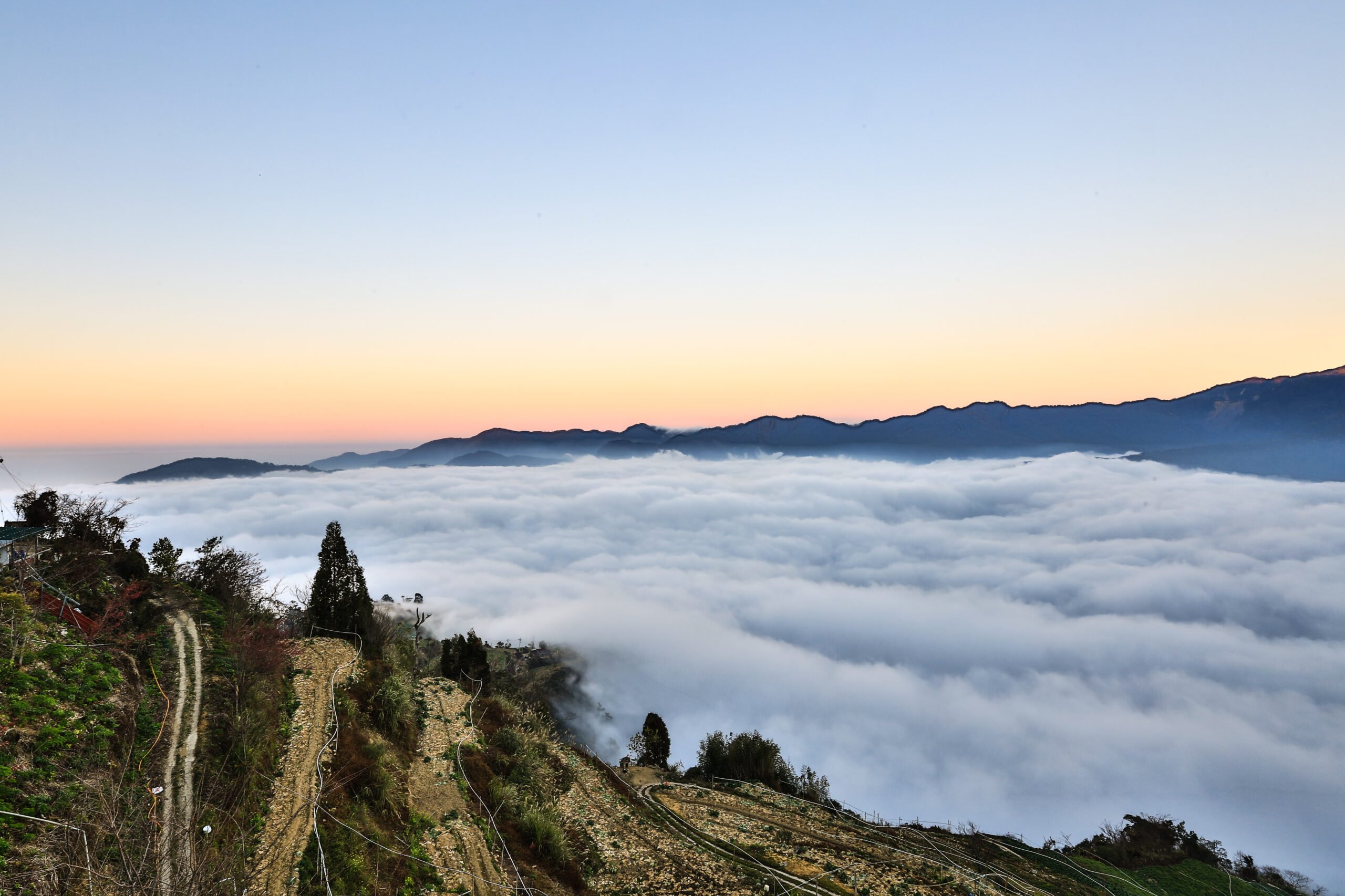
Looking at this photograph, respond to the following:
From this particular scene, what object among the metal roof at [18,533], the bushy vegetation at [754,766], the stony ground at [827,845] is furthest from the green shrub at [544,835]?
the metal roof at [18,533]

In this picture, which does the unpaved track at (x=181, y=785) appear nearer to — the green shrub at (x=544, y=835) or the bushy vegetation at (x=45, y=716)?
the bushy vegetation at (x=45, y=716)

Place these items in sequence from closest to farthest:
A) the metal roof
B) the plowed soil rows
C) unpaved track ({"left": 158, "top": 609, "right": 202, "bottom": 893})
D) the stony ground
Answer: unpaved track ({"left": 158, "top": 609, "right": 202, "bottom": 893}) < the plowed soil rows < the stony ground < the metal roof

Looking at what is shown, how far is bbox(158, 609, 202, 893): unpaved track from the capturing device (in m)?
10.6

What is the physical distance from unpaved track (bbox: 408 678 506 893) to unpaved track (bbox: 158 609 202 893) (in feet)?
20.5

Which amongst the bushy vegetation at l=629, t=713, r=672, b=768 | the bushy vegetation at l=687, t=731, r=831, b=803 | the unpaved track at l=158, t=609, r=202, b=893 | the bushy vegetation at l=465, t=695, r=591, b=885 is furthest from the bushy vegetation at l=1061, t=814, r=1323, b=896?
the unpaved track at l=158, t=609, r=202, b=893

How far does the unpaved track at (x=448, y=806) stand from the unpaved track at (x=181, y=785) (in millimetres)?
6255

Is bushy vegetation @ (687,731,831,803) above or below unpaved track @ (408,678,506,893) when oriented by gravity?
below

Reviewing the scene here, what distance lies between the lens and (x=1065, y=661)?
184m

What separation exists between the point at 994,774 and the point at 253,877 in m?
158

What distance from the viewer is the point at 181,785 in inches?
579

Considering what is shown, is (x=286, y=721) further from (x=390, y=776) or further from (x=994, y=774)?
(x=994, y=774)

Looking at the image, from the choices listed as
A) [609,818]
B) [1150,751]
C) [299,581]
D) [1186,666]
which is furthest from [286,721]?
[1186,666]

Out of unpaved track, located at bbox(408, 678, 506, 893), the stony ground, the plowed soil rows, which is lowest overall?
the stony ground

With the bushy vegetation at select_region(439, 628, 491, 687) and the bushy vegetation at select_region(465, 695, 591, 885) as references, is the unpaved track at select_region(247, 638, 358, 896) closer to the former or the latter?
the bushy vegetation at select_region(465, 695, 591, 885)
